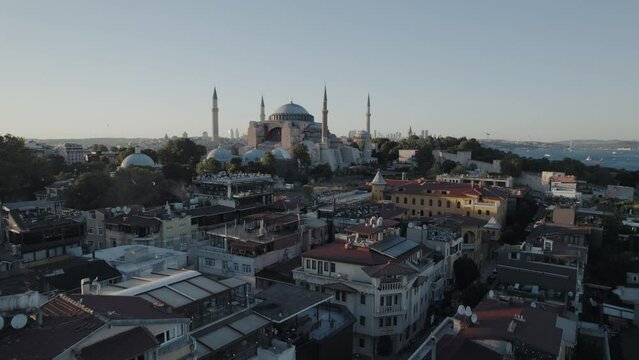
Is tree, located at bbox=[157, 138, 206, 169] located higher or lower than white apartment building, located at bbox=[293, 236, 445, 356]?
higher

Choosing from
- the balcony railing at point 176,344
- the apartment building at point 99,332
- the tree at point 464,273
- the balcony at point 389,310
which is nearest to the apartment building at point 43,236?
the apartment building at point 99,332

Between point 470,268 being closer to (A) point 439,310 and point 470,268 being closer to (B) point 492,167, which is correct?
(A) point 439,310

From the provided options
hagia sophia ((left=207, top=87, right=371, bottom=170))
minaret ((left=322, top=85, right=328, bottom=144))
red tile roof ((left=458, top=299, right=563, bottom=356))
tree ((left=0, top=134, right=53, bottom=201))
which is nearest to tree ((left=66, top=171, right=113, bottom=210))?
tree ((left=0, top=134, right=53, bottom=201))

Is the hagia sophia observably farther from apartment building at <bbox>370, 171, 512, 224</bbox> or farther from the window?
the window

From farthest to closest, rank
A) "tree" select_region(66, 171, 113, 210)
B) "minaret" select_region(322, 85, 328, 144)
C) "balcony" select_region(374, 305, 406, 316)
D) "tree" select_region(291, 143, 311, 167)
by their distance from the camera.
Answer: "minaret" select_region(322, 85, 328, 144), "tree" select_region(291, 143, 311, 167), "tree" select_region(66, 171, 113, 210), "balcony" select_region(374, 305, 406, 316)

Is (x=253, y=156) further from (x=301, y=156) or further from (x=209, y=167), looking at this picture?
(x=209, y=167)

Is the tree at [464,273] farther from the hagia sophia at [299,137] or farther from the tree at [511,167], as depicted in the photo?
the hagia sophia at [299,137]

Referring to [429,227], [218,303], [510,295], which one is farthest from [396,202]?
[218,303]
